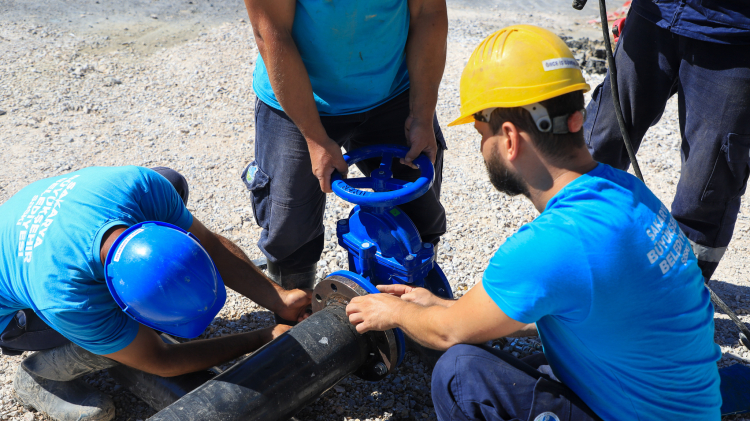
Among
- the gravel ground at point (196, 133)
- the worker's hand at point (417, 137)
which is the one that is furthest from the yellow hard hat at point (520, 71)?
the gravel ground at point (196, 133)

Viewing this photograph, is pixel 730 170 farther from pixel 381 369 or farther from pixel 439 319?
pixel 381 369

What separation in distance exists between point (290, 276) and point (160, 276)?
Answer: 39.8 inches

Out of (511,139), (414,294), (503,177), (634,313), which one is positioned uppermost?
(511,139)

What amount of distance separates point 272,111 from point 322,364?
3.47 feet

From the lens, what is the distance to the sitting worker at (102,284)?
1878 millimetres

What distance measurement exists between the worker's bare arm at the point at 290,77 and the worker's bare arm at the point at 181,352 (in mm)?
748

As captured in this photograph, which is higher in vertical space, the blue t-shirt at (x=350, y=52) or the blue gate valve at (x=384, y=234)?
the blue t-shirt at (x=350, y=52)

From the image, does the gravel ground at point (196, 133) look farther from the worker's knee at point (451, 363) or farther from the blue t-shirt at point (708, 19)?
the blue t-shirt at point (708, 19)

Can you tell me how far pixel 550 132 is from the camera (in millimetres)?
1661

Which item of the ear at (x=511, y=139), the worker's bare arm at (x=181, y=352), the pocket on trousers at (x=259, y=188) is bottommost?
the worker's bare arm at (x=181, y=352)

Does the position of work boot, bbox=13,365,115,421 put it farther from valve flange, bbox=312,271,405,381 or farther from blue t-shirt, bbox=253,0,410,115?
blue t-shirt, bbox=253,0,410,115

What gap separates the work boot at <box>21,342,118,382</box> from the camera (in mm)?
2307

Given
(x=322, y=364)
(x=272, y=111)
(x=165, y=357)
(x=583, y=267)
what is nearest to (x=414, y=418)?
(x=322, y=364)

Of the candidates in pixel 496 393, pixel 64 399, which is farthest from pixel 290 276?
pixel 496 393
